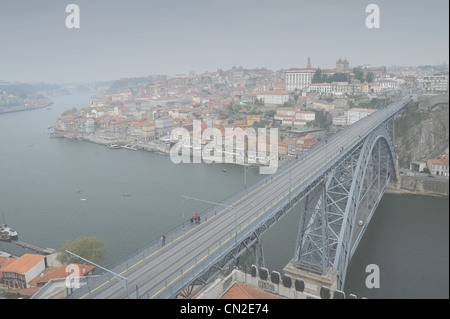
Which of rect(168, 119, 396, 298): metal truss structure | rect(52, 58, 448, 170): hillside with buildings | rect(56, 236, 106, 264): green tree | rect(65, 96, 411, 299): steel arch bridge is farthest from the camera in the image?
rect(52, 58, 448, 170): hillside with buildings

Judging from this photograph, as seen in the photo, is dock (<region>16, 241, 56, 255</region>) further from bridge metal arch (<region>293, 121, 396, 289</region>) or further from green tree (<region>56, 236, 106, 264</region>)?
→ bridge metal arch (<region>293, 121, 396, 289</region>)

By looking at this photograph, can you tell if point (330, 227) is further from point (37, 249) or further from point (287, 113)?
point (287, 113)

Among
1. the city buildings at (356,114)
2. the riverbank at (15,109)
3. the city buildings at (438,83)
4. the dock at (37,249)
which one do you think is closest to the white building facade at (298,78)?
the city buildings at (356,114)

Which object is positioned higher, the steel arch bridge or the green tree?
the steel arch bridge

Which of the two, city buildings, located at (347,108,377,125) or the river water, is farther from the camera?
city buildings, located at (347,108,377,125)

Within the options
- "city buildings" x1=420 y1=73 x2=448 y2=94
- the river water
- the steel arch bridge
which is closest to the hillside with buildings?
"city buildings" x1=420 y1=73 x2=448 y2=94

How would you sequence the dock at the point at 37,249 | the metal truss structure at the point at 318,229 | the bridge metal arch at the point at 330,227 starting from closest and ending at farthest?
the metal truss structure at the point at 318,229 < the bridge metal arch at the point at 330,227 < the dock at the point at 37,249

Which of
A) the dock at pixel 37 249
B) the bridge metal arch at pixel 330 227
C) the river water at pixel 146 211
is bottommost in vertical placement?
the dock at pixel 37 249

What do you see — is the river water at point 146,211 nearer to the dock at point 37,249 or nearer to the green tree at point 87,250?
the dock at point 37,249
